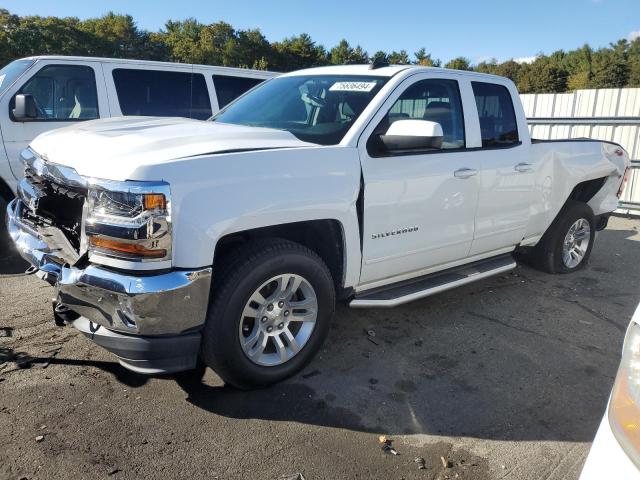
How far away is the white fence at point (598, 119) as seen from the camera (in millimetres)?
9344

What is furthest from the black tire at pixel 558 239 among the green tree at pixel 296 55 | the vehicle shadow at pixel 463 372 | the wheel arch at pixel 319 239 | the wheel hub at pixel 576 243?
the green tree at pixel 296 55

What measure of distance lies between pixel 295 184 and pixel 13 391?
210 centimetres

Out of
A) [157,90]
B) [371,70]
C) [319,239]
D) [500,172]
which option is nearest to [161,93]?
[157,90]

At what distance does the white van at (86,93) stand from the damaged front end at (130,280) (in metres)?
3.06

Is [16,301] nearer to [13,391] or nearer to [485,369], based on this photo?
Answer: [13,391]

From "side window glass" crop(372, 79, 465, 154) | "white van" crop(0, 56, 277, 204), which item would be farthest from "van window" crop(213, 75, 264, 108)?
"side window glass" crop(372, 79, 465, 154)

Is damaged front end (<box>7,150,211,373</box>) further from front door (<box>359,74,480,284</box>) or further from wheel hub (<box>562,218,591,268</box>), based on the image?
wheel hub (<box>562,218,591,268</box>)

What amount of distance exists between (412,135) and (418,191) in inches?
18.7

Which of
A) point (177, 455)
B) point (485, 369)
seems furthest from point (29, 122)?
point (485, 369)

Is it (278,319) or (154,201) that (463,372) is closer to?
(278,319)

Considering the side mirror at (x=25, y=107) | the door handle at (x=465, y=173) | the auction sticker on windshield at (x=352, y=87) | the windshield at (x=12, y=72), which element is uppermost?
the windshield at (x=12, y=72)

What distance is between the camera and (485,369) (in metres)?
3.58

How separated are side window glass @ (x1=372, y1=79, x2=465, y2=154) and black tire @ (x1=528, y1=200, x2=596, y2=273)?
2024mm

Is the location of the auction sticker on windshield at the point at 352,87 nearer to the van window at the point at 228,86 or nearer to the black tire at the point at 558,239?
the black tire at the point at 558,239
